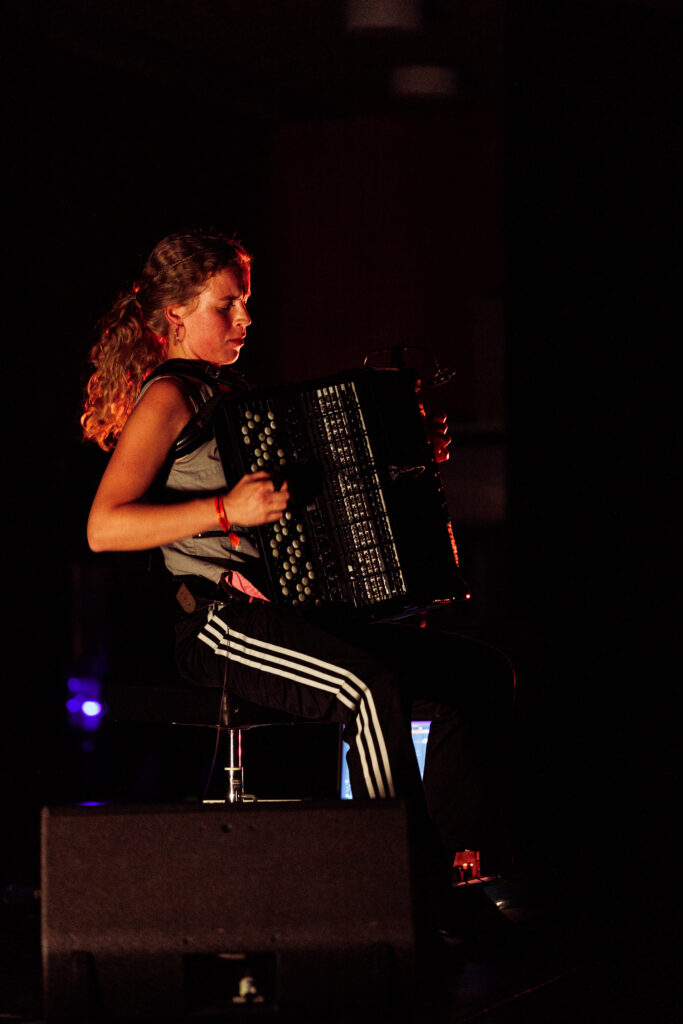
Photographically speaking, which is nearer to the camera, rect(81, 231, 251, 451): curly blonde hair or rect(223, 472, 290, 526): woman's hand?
rect(223, 472, 290, 526): woman's hand

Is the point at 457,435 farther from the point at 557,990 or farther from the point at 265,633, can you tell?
the point at 557,990

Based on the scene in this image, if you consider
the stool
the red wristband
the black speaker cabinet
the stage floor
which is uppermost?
the red wristband

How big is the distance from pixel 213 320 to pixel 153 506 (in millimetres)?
482

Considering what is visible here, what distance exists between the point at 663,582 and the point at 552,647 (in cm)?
40

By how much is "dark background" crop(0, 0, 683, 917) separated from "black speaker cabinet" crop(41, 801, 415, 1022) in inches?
42.2

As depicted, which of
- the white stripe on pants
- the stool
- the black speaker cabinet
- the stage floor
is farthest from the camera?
the stool

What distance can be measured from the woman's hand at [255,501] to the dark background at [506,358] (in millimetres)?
1134

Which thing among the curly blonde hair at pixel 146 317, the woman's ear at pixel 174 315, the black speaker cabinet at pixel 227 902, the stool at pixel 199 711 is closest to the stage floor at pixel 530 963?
the black speaker cabinet at pixel 227 902

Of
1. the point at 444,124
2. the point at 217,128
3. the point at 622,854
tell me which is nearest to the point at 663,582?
the point at 622,854

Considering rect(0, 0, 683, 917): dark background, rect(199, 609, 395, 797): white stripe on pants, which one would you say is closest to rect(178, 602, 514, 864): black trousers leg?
rect(199, 609, 395, 797): white stripe on pants

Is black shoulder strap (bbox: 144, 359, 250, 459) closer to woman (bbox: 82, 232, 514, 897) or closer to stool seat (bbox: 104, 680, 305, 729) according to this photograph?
woman (bbox: 82, 232, 514, 897)

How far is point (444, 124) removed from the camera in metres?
4.33

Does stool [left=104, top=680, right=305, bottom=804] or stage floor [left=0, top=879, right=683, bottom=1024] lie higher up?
stool [left=104, top=680, right=305, bottom=804]

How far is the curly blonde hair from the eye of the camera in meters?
2.22
